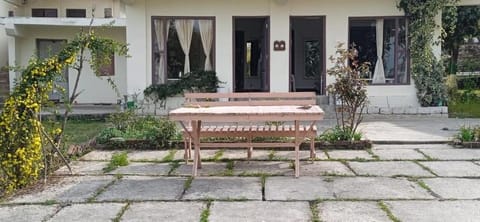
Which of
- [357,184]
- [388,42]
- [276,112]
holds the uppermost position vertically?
[388,42]

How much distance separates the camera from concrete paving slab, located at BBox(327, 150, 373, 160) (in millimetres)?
6363

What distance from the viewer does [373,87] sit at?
39.3 feet

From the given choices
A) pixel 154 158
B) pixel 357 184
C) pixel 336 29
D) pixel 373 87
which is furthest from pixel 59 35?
pixel 357 184

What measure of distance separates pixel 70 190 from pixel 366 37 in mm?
9058

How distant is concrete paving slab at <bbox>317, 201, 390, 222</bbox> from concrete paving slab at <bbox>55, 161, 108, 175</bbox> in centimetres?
268

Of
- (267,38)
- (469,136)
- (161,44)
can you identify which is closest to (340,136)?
(469,136)

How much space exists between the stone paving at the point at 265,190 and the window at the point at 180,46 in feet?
18.7

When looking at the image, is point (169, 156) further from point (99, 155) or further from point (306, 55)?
point (306, 55)

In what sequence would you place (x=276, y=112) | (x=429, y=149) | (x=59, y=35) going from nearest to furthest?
(x=276, y=112) < (x=429, y=149) < (x=59, y=35)

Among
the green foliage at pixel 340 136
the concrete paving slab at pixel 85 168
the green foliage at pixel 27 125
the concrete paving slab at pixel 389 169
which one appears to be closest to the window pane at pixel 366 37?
the green foliage at pixel 340 136

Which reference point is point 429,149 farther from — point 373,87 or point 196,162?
point 373,87

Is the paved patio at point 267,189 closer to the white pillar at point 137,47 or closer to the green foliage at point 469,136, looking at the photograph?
the green foliage at point 469,136

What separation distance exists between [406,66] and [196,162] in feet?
26.5

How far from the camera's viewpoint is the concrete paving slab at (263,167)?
5488mm
